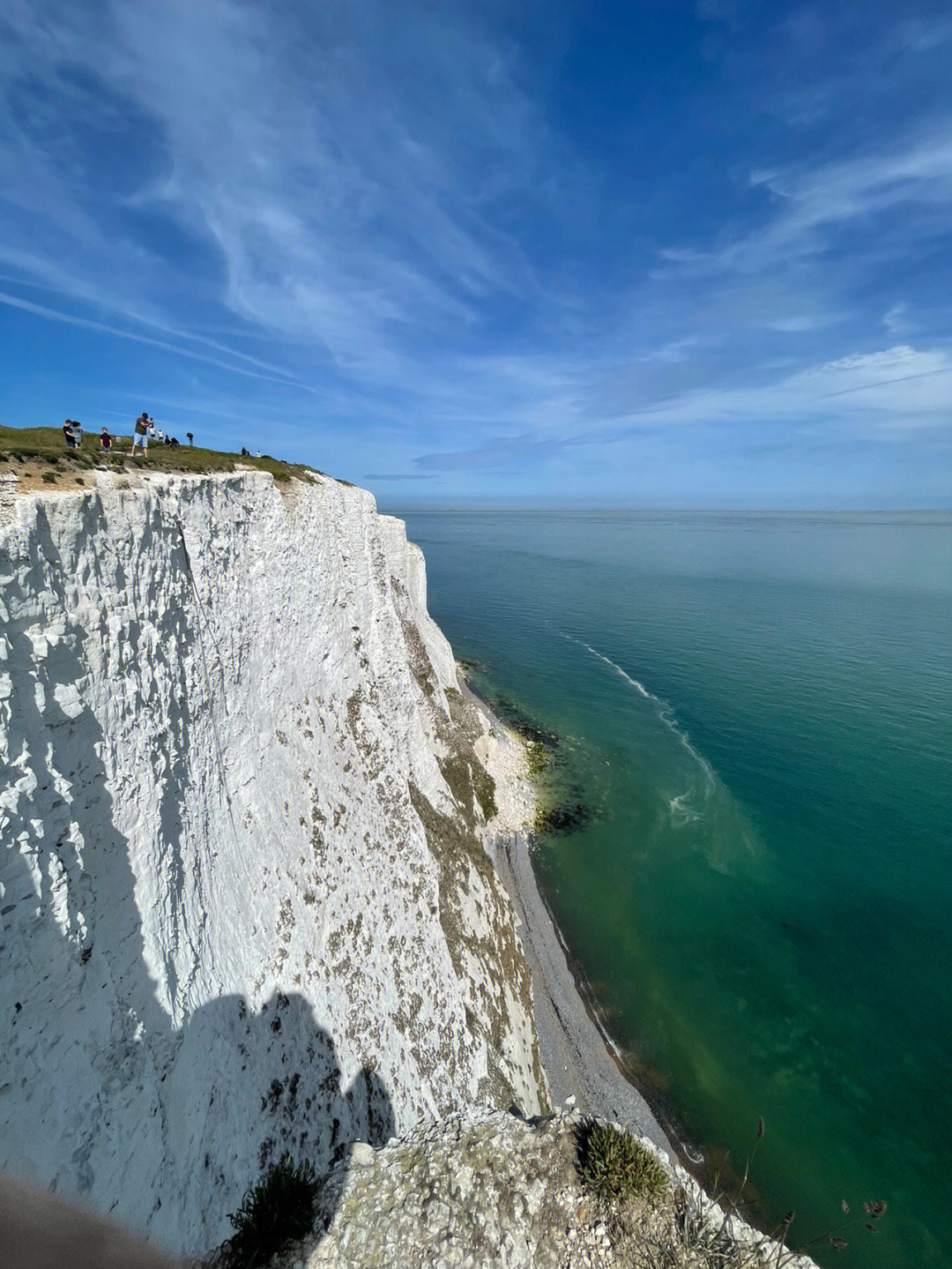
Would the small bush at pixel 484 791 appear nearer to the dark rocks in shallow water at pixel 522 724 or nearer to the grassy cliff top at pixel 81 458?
Result: the dark rocks in shallow water at pixel 522 724

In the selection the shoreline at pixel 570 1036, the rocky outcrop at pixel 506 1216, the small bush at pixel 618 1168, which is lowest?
the shoreline at pixel 570 1036

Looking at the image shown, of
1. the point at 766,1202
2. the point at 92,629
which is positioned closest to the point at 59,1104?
the point at 92,629

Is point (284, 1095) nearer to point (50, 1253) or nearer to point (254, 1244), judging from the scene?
point (254, 1244)

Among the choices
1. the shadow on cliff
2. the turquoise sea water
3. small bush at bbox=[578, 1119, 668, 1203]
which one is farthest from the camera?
the turquoise sea water

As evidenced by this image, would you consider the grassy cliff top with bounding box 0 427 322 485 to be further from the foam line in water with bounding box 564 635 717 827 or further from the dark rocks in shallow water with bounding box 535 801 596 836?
the foam line in water with bounding box 564 635 717 827

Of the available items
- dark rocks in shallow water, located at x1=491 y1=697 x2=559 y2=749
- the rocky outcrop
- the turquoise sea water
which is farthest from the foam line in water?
the rocky outcrop

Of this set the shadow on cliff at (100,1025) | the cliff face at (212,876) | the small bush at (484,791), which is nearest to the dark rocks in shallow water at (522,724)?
the small bush at (484,791)
